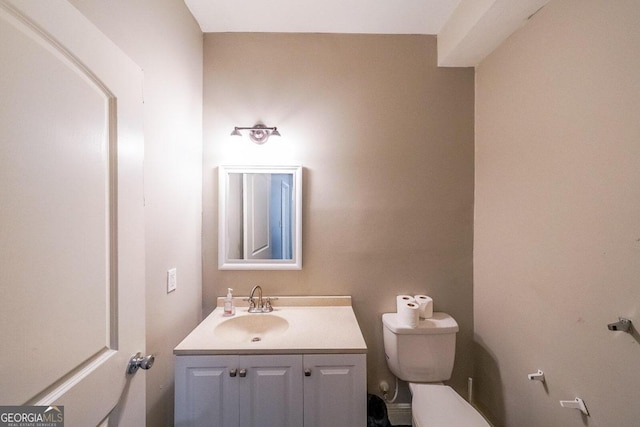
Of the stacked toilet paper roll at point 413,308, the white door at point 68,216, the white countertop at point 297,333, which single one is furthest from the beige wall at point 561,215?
the white door at point 68,216

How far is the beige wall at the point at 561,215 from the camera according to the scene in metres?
0.82

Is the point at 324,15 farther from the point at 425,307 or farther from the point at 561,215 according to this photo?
the point at 425,307

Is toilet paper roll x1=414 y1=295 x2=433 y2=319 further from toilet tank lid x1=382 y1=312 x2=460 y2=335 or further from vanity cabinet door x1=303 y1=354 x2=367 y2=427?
vanity cabinet door x1=303 y1=354 x2=367 y2=427

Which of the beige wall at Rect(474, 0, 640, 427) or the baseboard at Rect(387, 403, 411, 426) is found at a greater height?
the beige wall at Rect(474, 0, 640, 427)

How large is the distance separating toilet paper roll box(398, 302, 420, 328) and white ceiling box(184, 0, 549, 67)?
4.83 feet

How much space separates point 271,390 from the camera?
1058 mm

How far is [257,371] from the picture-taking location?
3.48ft

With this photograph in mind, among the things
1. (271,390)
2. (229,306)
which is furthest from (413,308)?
(229,306)

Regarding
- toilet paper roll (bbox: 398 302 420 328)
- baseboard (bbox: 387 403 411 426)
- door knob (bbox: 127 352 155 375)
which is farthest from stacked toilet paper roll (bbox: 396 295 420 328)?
door knob (bbox: 127 352 155 375)

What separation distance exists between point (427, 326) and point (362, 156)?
1067 millimetres

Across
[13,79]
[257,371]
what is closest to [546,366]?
[257,371]

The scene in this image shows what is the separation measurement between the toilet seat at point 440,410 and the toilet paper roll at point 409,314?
0.33 metres

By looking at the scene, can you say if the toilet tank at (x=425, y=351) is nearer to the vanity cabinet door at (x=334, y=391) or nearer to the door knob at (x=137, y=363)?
the vanity cabinet door at (x=334, y=391)

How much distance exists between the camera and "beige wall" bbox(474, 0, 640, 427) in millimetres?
822
